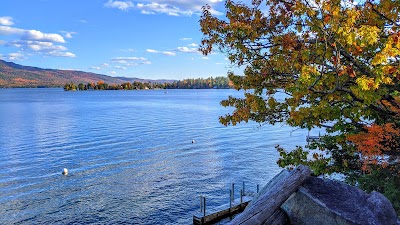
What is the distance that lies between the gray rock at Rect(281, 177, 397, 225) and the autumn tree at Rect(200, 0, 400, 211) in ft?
9.73

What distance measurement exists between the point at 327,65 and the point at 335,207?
5228 millimetres

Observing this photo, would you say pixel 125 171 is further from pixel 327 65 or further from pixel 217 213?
pixel 327 65

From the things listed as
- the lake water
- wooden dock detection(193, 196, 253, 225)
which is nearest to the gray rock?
the lake water

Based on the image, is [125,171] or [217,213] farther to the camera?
[125,171]

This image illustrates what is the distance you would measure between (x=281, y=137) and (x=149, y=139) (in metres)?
22.7

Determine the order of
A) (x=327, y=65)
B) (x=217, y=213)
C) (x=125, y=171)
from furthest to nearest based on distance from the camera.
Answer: (x=125, y=171) < (x=217, y=213) < (x=327, y=65)

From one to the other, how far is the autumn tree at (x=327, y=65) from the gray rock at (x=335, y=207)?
2.97 metres

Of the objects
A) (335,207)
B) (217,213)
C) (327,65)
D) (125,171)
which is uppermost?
(327,65)

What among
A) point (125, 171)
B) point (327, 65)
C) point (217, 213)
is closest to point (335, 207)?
point (327, 65)

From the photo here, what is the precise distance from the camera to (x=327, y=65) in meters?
11.1

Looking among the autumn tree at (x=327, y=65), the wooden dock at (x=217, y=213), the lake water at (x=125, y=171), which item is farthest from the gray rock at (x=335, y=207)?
the wooden dock at (x=217, y=213)

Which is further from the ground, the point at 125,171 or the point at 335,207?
the point at 335,207

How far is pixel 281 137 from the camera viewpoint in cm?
5716

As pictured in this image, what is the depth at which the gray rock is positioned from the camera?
752 cm
